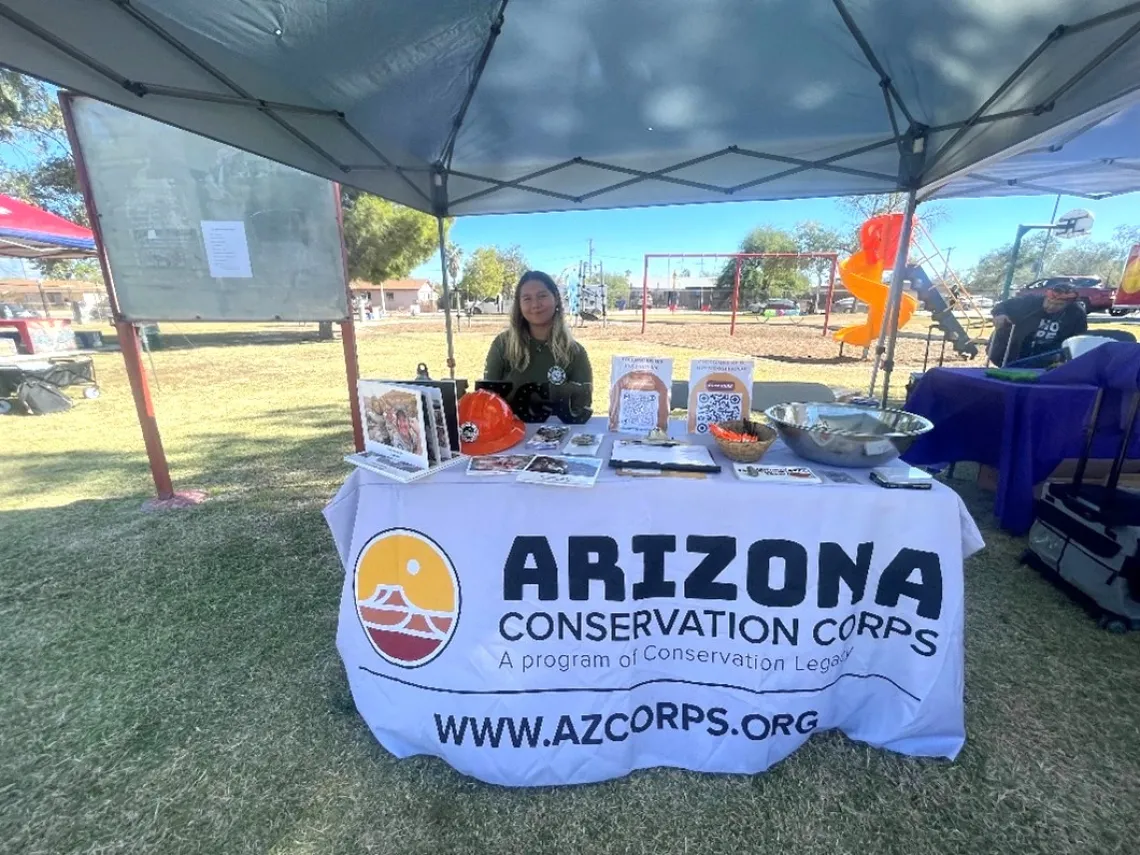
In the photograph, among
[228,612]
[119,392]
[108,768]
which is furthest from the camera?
[119,392]

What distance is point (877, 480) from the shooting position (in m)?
1.27

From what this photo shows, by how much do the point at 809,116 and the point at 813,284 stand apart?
44.5 m

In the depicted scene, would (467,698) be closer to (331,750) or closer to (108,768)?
(331,750)

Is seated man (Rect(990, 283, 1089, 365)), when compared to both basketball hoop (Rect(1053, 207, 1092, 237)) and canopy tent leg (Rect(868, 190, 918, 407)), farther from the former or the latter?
basketball hoop (Rect(1053, 207, 1092, 237))

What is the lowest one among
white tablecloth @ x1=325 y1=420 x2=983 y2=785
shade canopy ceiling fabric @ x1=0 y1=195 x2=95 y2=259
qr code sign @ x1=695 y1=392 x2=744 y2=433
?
white tablecloth @ x1=325 y1=420 x2=983 y2=785

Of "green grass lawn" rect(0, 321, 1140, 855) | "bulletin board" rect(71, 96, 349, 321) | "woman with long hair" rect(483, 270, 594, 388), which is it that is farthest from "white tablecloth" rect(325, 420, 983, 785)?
"bulletin board" rect(71, 96, 349, 321)

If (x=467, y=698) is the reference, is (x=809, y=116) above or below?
above

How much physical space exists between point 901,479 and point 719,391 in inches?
22.2

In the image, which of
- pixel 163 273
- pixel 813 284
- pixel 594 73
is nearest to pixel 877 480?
pixel 594 73

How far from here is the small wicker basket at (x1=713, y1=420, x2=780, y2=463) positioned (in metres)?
1.38

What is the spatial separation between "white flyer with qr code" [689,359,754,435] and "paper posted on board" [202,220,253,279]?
2.95 m

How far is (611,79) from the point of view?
2.21 metres

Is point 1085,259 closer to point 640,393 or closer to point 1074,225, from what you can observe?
point 1074,225

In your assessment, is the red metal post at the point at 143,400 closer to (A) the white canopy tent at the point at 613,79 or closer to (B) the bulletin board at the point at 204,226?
(B) the bulletin board at the point at 204,226
